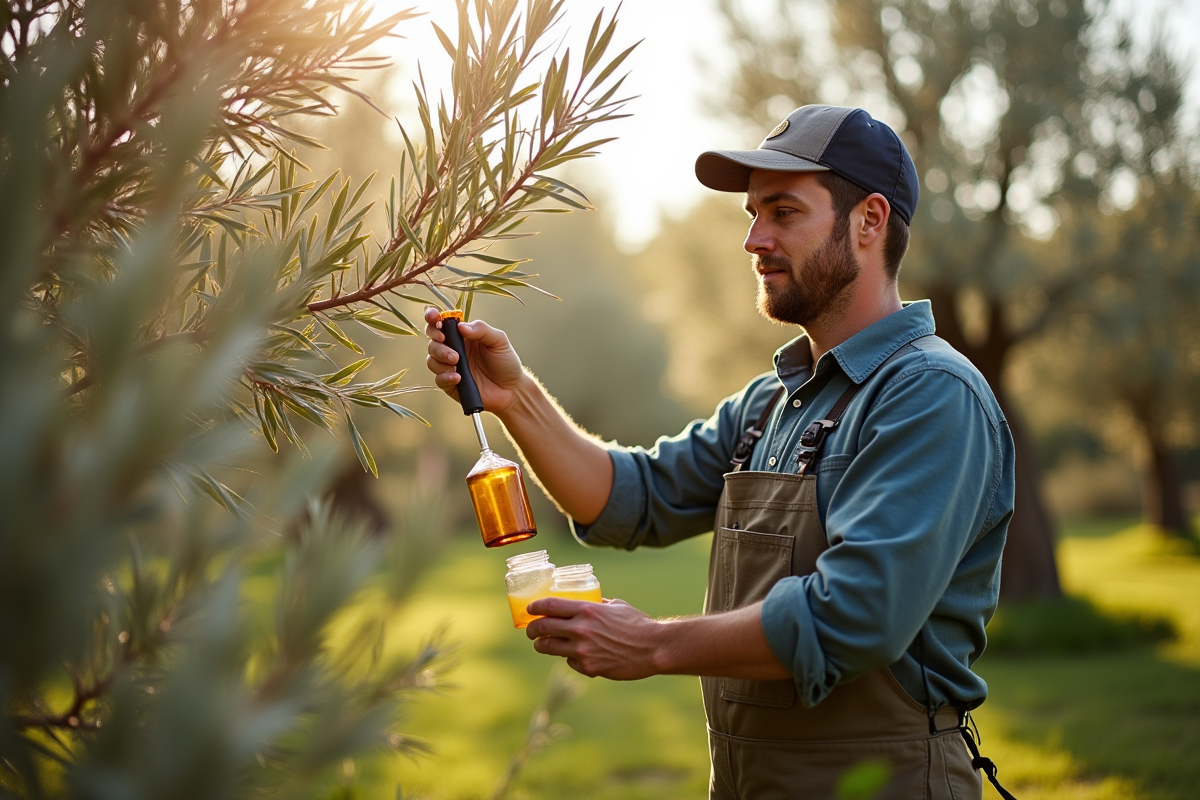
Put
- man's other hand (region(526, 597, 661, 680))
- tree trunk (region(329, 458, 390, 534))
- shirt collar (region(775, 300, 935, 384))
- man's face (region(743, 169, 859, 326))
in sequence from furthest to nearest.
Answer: tree trunk (region(329, 458, 390, 534))
man's face (region(743, 169, 859, 326))
shirt collar (region(775, 300, 935, 384))
man's other hand (region(526, 597, 661, 680))

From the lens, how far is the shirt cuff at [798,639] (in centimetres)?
166

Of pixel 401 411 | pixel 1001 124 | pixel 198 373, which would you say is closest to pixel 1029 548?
pixel 1001 124

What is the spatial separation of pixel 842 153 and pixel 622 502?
111 cm

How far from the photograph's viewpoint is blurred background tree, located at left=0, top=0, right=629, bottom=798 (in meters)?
0.65

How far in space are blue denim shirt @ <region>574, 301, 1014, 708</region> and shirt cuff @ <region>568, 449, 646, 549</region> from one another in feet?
1.37

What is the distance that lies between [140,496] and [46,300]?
27.1 inches

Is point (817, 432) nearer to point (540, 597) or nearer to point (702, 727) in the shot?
point (540, 597)

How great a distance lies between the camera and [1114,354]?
10.9m

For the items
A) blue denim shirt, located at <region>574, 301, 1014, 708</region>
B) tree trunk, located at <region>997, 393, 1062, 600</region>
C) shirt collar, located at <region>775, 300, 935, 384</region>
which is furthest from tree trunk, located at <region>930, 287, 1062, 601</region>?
blue denim shirt, located at <region>574, 301, 1014, 708</region>

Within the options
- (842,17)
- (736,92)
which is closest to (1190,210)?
(842,17)

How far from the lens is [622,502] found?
2684 mm

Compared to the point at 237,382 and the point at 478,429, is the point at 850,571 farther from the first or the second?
the point at 237,382

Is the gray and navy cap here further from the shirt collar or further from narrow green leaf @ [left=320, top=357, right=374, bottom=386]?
narrow green leaf @ [left=320, top=357, right=374, bottom=386]

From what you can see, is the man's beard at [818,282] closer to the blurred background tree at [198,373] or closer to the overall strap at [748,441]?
the overall strap at [748,441]
